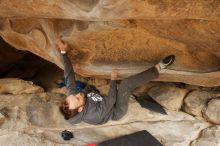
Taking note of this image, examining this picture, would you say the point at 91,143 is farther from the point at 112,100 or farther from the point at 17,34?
the point at 17,34

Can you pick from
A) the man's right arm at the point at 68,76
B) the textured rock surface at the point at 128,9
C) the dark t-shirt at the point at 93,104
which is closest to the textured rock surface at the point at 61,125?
the dark t-shirt at the point at 93,104

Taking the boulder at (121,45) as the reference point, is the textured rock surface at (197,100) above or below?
below

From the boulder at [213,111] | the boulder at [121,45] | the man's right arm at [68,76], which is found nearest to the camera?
the boulder at [121,45]

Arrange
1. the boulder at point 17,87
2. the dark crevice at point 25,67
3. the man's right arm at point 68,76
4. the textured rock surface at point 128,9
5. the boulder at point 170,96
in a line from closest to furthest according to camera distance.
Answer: the textured rock surface at point 128,9 → the man's right arm at point 68,76 → the boulder at point 170,96 → the boulder at point 17,87 → the dark crevice at point 25,67

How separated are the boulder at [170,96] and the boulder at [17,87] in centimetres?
161

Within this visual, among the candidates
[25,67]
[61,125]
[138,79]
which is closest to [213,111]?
[138,79]

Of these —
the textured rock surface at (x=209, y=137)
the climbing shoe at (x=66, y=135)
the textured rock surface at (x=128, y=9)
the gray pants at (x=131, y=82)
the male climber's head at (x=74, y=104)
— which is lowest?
the climbing shoe at (x=66, y=135)

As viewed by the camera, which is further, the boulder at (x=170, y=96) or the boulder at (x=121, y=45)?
the boulder at (x=170, y=96)

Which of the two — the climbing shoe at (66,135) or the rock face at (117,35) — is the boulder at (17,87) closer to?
the rock face at (117,35)

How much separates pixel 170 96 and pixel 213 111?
582 millimetres

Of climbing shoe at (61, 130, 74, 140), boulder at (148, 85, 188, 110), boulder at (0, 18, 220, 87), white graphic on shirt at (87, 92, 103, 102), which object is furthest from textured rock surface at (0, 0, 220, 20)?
boulder at (148, 85, 188, 110)

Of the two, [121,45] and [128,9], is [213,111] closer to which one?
[121,45]

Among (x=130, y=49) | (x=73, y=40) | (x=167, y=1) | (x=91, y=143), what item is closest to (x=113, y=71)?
(x=130, y=49)

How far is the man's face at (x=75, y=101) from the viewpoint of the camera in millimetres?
3361
